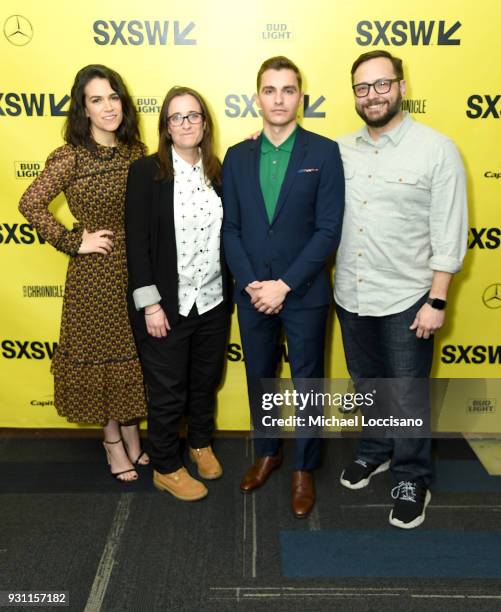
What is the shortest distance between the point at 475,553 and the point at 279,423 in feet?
3.31

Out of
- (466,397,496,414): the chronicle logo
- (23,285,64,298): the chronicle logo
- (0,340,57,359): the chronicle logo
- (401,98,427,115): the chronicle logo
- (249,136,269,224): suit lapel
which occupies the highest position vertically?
(401,98,427,115): the chronicle logo

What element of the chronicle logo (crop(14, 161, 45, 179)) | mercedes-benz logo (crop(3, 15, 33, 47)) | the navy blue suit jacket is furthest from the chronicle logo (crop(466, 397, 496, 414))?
mercedes-benz logo (crop(3, 15, 33, 47))

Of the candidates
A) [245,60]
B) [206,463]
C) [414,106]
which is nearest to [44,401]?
[206,463]

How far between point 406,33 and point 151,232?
1.40 metres

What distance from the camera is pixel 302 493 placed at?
251 cm

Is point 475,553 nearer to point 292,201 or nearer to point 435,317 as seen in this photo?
point 435,317

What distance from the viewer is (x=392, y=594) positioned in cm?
207

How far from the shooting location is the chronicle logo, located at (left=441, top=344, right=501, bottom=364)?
9.93 feet

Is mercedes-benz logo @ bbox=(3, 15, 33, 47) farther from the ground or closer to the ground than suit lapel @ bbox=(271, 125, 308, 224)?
farther from the ground

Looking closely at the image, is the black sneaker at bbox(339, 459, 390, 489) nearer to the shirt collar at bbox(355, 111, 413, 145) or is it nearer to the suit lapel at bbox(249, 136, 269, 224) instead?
the suit lapel at bbox(249, 136, 269, 224)

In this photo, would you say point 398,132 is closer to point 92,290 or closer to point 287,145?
point 287,145

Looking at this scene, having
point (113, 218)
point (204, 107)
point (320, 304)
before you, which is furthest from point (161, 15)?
point (320, 304)

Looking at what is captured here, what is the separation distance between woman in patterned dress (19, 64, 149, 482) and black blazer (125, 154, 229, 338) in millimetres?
125

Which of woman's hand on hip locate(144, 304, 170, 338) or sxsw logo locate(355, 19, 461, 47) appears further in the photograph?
sxsw logo locate(355, 19, 461, 47)
